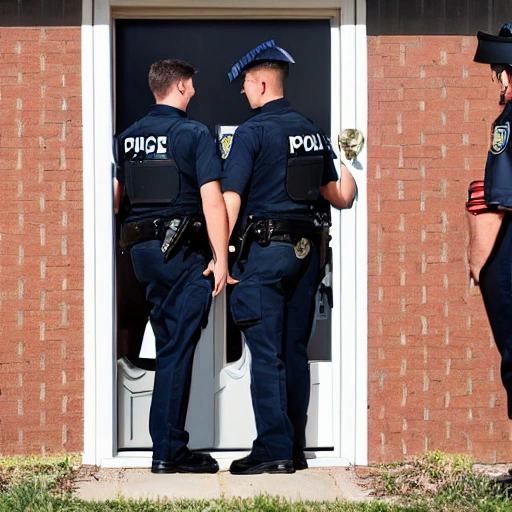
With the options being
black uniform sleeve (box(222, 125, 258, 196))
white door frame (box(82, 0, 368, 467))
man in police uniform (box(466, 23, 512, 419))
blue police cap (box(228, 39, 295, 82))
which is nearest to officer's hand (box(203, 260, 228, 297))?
black uniform sleeve (box(222, 125, 258, 196))

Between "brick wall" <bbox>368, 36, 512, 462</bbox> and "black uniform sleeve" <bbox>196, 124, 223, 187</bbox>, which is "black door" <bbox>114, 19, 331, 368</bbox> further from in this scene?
"brick wall" <bbox>368, 36, 512, 462</bbox>

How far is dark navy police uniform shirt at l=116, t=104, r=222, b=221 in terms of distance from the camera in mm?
6688

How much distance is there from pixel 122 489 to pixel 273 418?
3.16 feet

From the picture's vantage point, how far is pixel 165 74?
6.78 m

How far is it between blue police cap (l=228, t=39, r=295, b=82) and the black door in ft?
0.13

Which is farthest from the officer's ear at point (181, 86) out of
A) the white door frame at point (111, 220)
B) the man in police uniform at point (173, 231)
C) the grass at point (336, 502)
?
the grass at point (336, 502)

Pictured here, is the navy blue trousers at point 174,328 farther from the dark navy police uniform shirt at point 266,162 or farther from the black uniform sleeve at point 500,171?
the black uniform sleeve at point 500,171

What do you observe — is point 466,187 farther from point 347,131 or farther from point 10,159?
point 10,159

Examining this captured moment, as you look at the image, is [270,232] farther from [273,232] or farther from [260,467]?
[260,467]

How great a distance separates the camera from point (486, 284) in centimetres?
678

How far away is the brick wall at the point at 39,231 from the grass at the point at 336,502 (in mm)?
291

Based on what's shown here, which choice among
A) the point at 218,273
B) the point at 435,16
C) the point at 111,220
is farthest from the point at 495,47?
the point at 111,220

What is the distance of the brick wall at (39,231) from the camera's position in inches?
264

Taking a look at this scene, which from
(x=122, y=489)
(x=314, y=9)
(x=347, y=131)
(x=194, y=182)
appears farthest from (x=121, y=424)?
(x=314, y=9)
